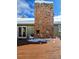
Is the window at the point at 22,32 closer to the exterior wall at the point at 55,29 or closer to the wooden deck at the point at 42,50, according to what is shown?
the exterior wall at the point at 55,29

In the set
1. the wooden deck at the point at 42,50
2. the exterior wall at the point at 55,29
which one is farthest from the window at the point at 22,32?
the wooden deck at the point at 42,50

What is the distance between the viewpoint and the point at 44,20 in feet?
8.68

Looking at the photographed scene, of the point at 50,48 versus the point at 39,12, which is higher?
the point at 39,12

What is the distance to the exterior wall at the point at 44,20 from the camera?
2.63m

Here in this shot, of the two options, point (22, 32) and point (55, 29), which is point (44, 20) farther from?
point (22, 32)

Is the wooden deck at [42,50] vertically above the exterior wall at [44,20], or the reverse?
the exterior wall at [44,20]

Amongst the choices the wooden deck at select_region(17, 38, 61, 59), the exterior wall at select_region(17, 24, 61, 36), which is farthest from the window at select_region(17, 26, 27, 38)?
the wooden deck at select_region(17, 38, 61, 59)

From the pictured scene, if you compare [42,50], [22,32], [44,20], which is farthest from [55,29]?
[22,32]

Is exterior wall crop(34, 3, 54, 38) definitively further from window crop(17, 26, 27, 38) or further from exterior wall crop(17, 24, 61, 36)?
window crop(17, 26, 27, 38)

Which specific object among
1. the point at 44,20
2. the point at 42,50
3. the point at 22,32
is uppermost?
the point at 44,20
